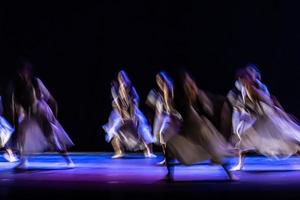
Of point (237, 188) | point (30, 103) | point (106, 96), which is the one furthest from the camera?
point (106, 96)

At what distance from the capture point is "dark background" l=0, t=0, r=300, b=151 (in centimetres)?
1327

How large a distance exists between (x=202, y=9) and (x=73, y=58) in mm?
3179

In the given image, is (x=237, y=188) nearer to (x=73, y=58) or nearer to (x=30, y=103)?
(x=30, y=103)

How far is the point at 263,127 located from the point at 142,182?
7.69 feet

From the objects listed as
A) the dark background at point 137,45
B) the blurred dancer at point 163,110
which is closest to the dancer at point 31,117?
the blurred dancer at point 163,110

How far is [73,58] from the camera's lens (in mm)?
14016

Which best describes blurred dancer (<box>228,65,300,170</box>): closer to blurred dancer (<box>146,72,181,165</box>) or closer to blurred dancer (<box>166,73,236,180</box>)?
blurred dancer (<box>146,72,181,165</box>)

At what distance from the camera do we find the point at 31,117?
8.78m

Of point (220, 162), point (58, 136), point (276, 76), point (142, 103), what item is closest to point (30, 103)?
point (58, 136)

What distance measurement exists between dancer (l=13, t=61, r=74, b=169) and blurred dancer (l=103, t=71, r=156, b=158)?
3.03m

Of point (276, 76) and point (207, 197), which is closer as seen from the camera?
point (207, 197)

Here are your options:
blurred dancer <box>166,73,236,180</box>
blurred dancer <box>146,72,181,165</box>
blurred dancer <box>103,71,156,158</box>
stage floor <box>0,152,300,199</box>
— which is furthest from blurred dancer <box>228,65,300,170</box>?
blurred dancer <box>103,71,156,158</box>

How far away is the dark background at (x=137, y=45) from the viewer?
13.3m

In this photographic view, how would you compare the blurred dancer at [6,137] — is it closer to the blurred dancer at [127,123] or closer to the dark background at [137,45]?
the blurred dancer at [127,123]
